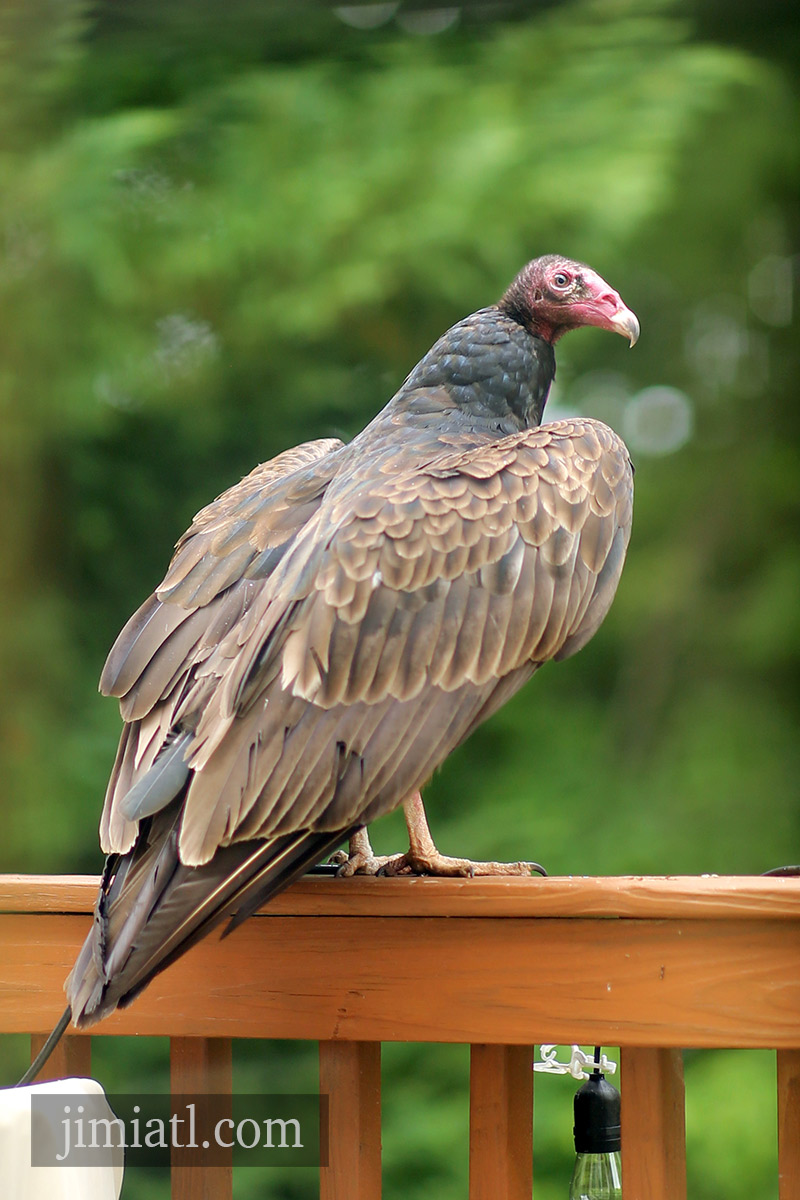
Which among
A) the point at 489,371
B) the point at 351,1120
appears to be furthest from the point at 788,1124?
the point at 489,371

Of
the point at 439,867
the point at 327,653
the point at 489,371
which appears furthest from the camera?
the point at 489,371

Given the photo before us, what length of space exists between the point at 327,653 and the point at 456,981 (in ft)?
1.25

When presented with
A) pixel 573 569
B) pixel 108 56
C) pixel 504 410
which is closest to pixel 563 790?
pixel 504 410

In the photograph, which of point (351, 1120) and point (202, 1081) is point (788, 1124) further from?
point (202, 1081)

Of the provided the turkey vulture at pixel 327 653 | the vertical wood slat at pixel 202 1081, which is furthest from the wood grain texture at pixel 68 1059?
the turkey vulture at pixel 327 653

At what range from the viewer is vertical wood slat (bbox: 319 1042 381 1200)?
128 centimetres

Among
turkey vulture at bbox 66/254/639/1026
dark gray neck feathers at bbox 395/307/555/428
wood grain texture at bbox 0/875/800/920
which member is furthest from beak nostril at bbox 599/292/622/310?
wood grain texture at bbox 0/875/800/920

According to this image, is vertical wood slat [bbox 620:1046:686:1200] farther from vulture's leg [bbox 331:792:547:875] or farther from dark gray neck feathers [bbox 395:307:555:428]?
dark gray neck feathers [bbox 395:307:555:428]

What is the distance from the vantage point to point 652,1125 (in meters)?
1.21

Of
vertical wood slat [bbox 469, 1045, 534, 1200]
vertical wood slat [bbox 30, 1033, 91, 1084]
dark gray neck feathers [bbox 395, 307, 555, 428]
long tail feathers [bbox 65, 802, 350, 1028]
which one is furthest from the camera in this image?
dark gray neck feathers [bbox 395, 307, 555, 428]

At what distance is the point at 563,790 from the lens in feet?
10.8

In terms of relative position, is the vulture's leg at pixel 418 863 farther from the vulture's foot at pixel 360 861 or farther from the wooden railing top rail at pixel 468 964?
the wooden railing top rail at pixel 468 964

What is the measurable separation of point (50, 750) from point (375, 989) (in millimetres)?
2198

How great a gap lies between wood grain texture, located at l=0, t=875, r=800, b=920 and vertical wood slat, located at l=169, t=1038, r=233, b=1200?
0.18 meters
